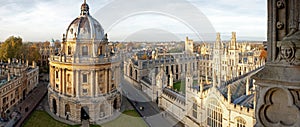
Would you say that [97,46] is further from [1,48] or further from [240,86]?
[1,48]

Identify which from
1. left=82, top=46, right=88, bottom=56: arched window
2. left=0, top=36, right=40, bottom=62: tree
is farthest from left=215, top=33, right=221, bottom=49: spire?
left=0, top=36, right=40, bottom=62: tree

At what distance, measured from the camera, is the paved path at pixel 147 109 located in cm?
1965

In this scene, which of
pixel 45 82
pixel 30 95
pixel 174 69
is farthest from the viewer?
pixel 45 82

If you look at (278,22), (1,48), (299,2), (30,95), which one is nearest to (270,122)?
(278,22)

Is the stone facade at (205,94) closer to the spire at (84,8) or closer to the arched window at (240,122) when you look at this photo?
the arched window at (240,122)

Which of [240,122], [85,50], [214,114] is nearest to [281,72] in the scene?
[240,122]

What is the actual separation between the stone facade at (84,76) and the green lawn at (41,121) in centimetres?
131

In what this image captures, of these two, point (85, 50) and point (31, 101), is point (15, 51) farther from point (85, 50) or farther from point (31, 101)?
point (85, 50)

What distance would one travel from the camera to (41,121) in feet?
68.1

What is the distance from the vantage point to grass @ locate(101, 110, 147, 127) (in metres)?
19.5

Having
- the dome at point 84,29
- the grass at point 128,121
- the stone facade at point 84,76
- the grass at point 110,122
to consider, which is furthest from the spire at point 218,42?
the dome at point 84,29

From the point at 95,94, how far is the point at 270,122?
21276 millimetres

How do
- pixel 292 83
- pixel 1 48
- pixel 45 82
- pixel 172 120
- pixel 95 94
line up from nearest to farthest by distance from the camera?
1. pixel 292 83
2. pixel 172 120
3. pixel 95 94
4. pixel 45 82
5. pixel 1 48

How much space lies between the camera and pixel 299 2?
2.13 metres
